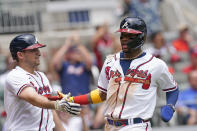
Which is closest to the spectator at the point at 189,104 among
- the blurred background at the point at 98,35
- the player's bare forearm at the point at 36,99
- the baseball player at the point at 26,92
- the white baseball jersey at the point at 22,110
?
the blurred background at the point at 98,35

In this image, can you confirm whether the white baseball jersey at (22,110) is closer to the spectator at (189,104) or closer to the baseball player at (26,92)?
the baseball player at (26,92)

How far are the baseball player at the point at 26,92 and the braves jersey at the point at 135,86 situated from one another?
2.44 feet

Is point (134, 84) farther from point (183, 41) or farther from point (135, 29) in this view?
point (183, 41)

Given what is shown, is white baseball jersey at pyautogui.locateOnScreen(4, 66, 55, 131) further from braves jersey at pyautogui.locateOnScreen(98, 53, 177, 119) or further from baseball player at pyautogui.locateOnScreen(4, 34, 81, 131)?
braves jersey at pyautogui.locateOnScreen(98, 53, 177, 119)

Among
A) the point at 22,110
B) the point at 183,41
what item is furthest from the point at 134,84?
the point at 183,41

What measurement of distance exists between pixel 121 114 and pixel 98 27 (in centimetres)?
584

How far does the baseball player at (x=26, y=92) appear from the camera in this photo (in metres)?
5.49

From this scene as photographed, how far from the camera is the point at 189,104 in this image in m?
9.89

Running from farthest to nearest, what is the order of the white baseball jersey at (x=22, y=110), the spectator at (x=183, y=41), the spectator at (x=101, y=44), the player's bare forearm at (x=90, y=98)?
the spectator at (x=183, y=41), the spectator at (x=101, y=44), the player's bare forearm at (x=90, y=98), the white baseball jersey at (x=22, y=110)

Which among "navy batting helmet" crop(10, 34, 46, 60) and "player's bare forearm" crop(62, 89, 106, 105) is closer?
"navy batting helmet" crop(10, 34, 46, 60)

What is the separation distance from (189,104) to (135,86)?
458 cm

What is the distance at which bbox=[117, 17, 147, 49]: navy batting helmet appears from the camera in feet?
18.5

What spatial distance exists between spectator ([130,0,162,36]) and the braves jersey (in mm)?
6443

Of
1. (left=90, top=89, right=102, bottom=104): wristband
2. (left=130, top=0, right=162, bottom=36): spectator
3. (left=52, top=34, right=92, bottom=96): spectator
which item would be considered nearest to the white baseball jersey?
(left=90, top=89, right=102, bottom=104): wristband
